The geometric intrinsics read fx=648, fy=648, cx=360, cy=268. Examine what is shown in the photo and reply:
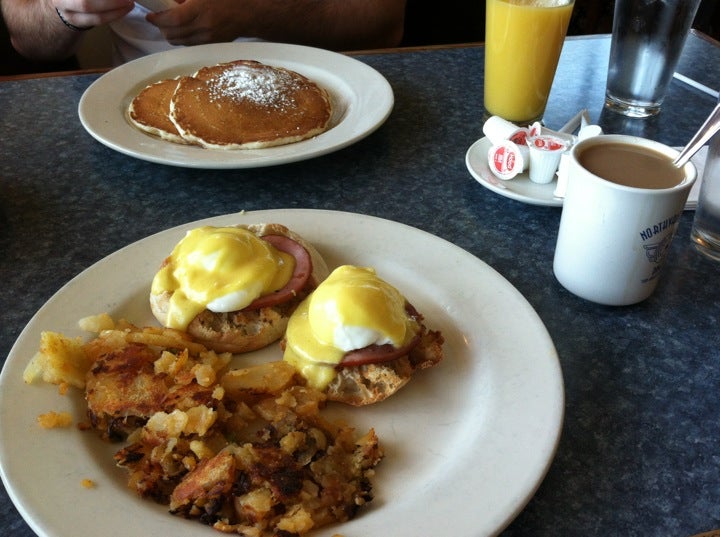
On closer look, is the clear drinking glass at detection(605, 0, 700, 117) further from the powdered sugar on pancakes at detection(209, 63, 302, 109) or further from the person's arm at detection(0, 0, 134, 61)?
the person's arm at detection(0, 0, 134, 61)

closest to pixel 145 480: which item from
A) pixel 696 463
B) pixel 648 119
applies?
pixel 696 463

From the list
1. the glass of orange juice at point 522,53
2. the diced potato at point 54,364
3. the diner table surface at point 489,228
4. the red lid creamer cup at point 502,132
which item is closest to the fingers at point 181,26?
the diner table surface at point 489,228

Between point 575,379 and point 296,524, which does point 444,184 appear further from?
point 296,524

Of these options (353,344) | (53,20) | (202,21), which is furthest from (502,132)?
(53,20)

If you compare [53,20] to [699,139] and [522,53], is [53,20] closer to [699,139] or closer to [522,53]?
[522,53]

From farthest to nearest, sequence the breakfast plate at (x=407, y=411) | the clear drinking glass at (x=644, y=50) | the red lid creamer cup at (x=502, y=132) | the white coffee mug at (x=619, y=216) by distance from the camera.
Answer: the clear drinking glass at (x=644, y=50), the red lid creamer cup at (x=502, y=132), the white coffee mug at (x=619, y=216), the breakfast plate at (x=407, y=411)

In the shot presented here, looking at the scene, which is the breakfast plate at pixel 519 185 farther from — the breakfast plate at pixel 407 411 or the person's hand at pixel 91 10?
the person's hand at pixel 91 10
